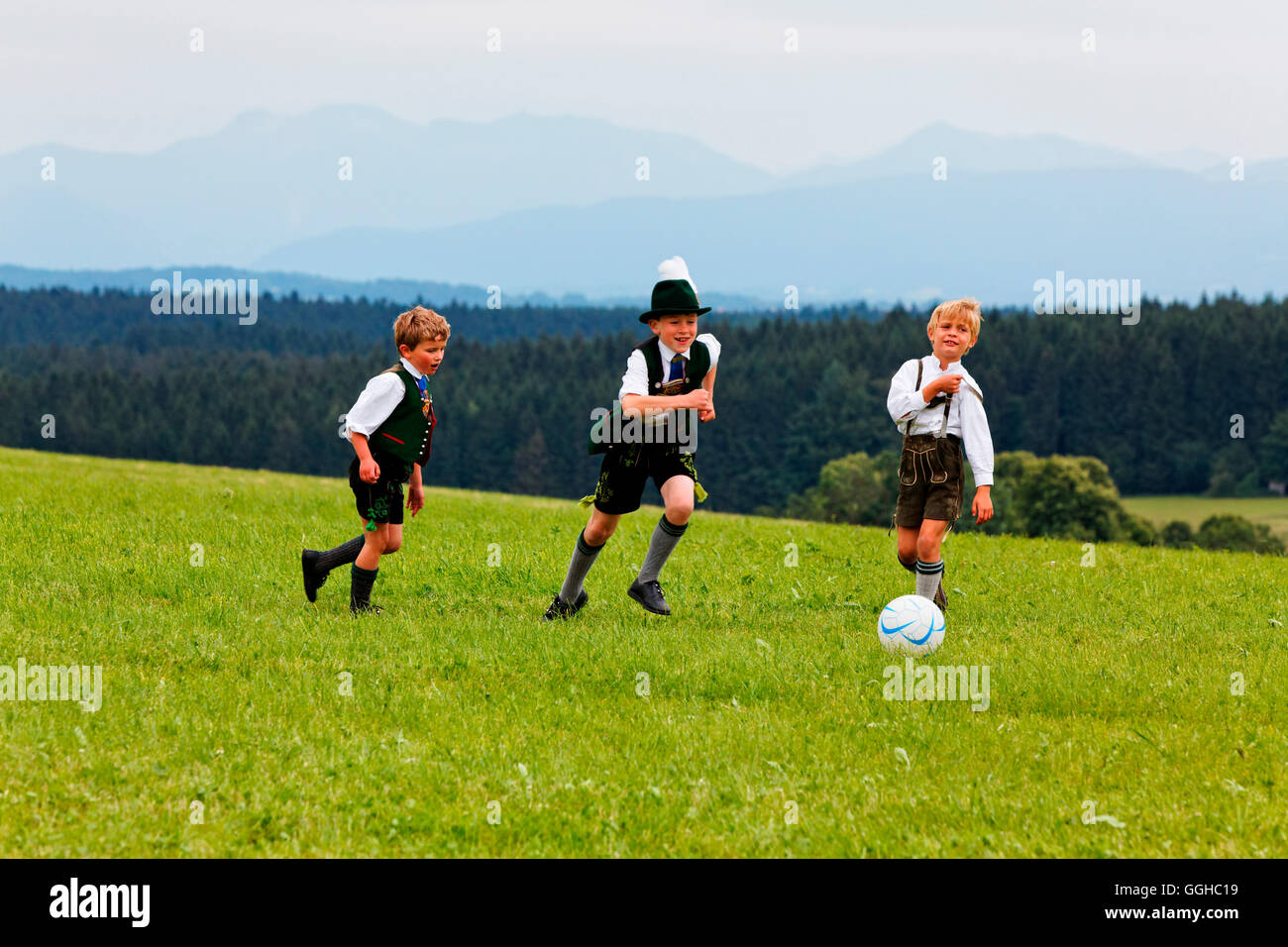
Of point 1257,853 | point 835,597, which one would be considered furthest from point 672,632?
Result: point 1257,853

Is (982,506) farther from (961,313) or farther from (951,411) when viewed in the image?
(961,313)

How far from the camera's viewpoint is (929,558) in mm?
10648

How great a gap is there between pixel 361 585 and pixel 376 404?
1.70m

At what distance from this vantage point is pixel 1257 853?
5.69 metres

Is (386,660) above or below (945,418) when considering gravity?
below

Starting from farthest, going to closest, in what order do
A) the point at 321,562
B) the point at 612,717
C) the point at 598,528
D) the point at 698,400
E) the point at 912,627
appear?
1. the point at 321,562
2. the point at 598,528
3. the point at 698,400
4. the point at 912,627
5. the point at 612,717

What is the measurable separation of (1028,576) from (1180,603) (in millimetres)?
1887

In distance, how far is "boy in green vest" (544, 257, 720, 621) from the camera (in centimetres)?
977

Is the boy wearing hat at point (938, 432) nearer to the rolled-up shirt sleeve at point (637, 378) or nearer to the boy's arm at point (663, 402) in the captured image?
the boy's arm at point (663, 402)

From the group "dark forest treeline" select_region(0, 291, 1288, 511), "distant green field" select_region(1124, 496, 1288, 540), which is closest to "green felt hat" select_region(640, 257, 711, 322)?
"distant green field" select_region(1124, 496, 1288, 540)

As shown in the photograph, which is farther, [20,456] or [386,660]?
[20,456]

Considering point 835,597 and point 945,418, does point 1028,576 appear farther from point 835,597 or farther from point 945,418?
point 945,418

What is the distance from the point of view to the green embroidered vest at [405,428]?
10234 millimetres

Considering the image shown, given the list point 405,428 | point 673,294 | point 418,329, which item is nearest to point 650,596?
point 405,428
